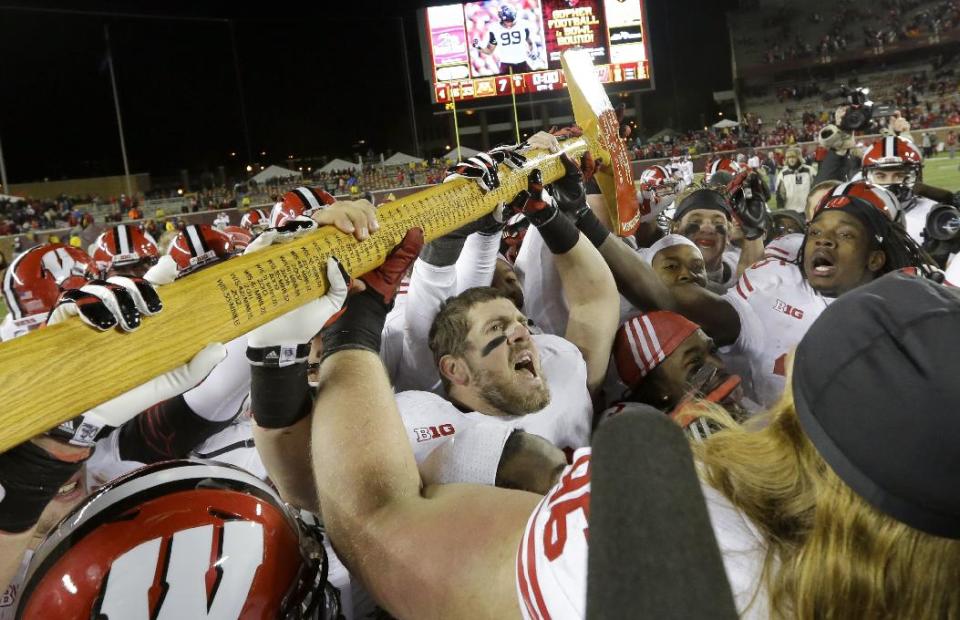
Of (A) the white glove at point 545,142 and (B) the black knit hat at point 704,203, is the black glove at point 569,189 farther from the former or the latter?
(B) the black knit hat at point 704,203

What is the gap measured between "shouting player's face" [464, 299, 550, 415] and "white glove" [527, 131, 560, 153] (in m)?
0.69

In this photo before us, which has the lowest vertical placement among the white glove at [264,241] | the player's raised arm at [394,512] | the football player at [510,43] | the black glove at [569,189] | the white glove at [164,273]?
the player's raised arm at [394,512]

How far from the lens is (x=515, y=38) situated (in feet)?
90.3

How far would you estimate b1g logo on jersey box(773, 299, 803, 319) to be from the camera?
329 cm

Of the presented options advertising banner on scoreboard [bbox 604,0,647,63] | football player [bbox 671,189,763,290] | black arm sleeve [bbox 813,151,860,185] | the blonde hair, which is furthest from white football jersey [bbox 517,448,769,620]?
advertising banner on scoreboard [bbox 604,0,647,63]

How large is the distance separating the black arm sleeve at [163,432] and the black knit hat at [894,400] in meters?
2.04

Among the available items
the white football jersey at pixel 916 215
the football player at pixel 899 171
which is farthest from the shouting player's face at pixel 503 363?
the football player at pixel 899 171

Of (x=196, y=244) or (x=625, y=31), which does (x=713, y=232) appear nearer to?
(x=196, y=244)

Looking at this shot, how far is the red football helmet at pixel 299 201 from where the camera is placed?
4.75 meters

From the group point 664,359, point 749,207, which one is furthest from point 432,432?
point 749,207

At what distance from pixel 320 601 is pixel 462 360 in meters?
1.07

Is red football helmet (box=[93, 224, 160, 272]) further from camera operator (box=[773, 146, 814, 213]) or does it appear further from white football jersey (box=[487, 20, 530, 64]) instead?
white football jersey (box=[487, 20, 530, 64])

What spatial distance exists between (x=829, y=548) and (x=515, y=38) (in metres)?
29.0

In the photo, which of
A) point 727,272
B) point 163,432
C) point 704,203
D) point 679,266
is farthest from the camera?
point 727,272
